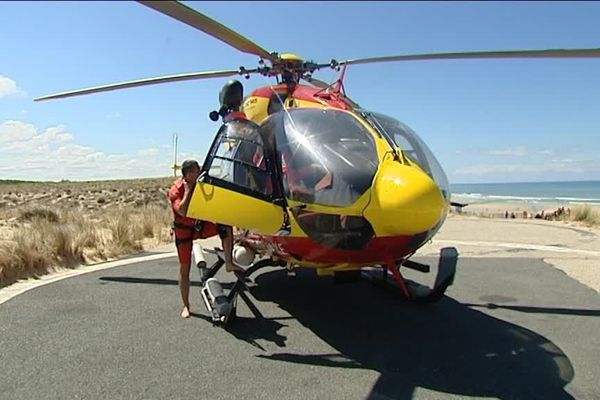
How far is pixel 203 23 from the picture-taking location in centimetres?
401

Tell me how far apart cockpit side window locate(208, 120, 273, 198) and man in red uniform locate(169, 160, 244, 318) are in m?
0.46

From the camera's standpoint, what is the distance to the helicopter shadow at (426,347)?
4.06 m

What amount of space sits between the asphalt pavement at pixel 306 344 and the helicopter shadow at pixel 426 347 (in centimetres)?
2

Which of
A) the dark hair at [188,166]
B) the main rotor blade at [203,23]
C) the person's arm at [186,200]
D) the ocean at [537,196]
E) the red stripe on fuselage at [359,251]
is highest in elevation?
the main rotor blade at [203,23]

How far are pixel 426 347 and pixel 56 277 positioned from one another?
6.09 meters

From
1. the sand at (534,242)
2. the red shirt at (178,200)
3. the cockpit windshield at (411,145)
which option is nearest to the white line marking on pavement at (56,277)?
the red shirt at (178,200)

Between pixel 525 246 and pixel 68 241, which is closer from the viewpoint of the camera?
pixel 68 241

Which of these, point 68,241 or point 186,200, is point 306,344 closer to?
point 186,200

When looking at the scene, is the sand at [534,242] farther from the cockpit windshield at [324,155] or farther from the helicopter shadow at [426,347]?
the cockpit windshield at [324,155]

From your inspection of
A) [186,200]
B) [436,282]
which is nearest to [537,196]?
[436,282]

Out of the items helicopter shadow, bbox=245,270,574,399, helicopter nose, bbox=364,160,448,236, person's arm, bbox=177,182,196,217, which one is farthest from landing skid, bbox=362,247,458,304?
person's arm, bbox=177,182,196,217

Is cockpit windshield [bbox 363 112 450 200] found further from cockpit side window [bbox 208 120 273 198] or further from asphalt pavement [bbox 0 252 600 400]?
asphalt pavement [bbox 0 252 600 400]

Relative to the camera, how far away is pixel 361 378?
4.19m

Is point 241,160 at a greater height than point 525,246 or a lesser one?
greater
